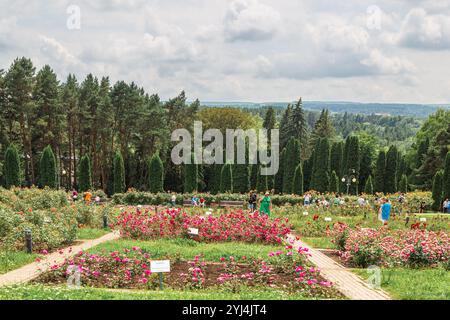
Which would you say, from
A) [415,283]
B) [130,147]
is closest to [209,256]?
[415,283]

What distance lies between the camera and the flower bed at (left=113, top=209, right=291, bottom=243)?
52.3 feet

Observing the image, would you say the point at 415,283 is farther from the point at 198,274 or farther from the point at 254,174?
the point at 254,174

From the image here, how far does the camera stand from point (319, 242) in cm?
1642

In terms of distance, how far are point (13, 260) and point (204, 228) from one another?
5.92 meters

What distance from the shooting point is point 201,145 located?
5188 cm

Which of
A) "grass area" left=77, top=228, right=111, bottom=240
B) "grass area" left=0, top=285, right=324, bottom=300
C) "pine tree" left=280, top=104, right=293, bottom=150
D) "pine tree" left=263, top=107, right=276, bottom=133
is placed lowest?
"grass area" left=77, top=228, right=111, bottom=240

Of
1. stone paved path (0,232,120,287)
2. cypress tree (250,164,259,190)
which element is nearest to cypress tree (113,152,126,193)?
cypress tree (250,164,259,190)

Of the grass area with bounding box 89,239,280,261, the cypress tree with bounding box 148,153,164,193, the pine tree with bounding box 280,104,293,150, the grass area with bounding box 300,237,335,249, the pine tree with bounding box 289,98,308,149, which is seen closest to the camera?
the grass area with bounding box 89,239,280,261

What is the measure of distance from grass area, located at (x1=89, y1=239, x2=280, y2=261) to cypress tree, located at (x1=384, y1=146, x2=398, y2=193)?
35.4m

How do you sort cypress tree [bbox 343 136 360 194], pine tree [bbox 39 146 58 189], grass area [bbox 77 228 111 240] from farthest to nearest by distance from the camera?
cypress tree [bbox 343 136 360 194]
pine tree [bbox 39 146 58 189]
grass area [bbox 77 228 111 240]

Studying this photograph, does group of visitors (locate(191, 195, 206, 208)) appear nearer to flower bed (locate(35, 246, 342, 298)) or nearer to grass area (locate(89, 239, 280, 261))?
grass area (locate(89, 239, 280, 261))

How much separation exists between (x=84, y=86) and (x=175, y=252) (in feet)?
118
